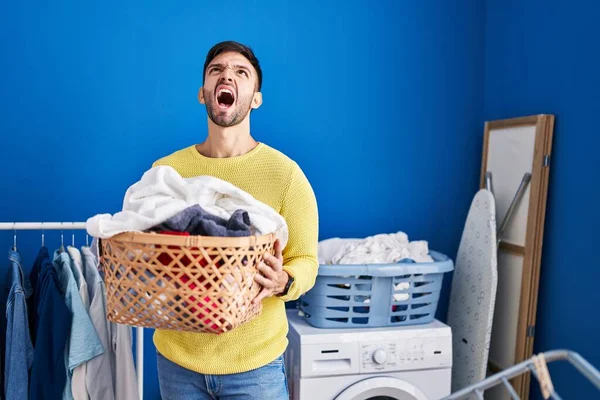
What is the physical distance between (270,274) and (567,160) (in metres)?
1.34

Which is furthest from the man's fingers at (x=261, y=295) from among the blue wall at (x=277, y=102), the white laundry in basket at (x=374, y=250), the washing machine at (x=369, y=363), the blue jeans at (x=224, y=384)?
the blue wall at (x=277, y=102)

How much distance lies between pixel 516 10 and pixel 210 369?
1.89 meters

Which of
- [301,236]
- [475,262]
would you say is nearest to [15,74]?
[301,236]

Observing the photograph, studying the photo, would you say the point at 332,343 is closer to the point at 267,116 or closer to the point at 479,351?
the point at 479,351

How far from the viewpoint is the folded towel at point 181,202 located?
1.21 m

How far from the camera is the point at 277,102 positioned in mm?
2494

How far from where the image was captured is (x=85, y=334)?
1787 millimetres

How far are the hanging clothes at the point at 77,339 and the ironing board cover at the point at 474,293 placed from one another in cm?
134

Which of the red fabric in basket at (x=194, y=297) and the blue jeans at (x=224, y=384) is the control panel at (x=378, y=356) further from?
the red fabric in basket at (x=194, y=297)

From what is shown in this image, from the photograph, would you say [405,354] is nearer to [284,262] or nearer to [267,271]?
[284,262]

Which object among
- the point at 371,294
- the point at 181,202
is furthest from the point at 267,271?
the point at 371,294

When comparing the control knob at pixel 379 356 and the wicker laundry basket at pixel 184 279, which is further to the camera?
the control knob at pixel 379 356

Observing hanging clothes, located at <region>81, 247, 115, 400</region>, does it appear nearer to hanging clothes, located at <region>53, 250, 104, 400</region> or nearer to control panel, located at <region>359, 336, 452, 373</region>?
hanging clothes, located at <region>53, 250, 104, 400</region>

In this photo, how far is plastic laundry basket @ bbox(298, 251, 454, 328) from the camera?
2111 millimetres
